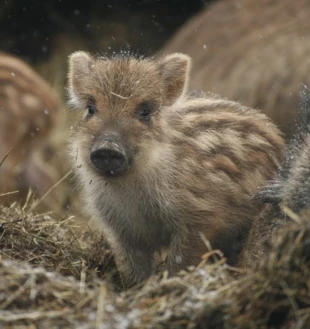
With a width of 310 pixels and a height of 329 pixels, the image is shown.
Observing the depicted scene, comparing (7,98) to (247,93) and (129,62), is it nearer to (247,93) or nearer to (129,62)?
(247,93)

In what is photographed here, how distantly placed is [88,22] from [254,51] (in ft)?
11.9

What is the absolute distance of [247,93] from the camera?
841cm

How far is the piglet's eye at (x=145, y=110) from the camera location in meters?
4.77

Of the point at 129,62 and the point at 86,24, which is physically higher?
the point at 129,62

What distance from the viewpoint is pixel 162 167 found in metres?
4.83

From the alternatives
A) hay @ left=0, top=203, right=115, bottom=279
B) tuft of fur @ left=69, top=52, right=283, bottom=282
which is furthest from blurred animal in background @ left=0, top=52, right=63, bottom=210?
tuft of fur @ left=69, top=52, right=283, bottom=282

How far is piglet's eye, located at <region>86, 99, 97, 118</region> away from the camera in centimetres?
480

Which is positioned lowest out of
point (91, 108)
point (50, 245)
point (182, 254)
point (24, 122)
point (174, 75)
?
point (24, 122)

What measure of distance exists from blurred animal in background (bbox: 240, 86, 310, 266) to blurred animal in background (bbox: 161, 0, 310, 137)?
136 inches

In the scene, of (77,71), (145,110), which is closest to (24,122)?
(77,71)

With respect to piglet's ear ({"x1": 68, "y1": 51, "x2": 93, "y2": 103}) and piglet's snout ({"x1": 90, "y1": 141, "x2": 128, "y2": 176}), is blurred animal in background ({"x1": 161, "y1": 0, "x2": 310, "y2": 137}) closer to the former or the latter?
piglet's ear ({"x1": 68, "y1": 51, "x2": 93, "y2": 103})

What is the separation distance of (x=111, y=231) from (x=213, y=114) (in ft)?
2.88

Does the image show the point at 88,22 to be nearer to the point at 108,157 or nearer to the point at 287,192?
the point at 108,157

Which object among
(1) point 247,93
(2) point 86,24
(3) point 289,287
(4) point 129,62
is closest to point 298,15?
(1) point 247,93
